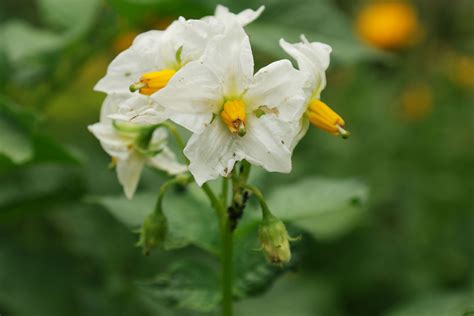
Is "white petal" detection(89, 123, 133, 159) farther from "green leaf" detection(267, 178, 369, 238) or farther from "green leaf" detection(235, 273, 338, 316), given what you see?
"green leaf" detection(235, 273, 338, 316)

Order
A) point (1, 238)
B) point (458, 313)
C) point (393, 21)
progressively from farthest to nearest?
point (393, 21) < point (1, 238) < point (458, 313)

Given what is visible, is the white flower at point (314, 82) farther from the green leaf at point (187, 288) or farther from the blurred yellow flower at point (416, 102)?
the blurred yellow flower at point (416, 102)

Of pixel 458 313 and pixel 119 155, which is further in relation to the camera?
pixel 458 313

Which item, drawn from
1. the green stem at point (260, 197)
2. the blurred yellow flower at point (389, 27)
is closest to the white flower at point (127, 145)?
the green stem at point (260, 197)

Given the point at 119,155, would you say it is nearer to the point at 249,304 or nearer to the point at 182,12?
the point at 182,12

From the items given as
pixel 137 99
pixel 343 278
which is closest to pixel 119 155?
pixel 137 99

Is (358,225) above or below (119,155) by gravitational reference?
below

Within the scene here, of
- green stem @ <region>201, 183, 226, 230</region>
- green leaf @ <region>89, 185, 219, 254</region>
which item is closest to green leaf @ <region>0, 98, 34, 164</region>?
green leaf @ <region>89, 185, 219, 254</region>

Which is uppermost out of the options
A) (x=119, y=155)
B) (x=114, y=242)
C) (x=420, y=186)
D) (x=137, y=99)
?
(x=137, y=99)
